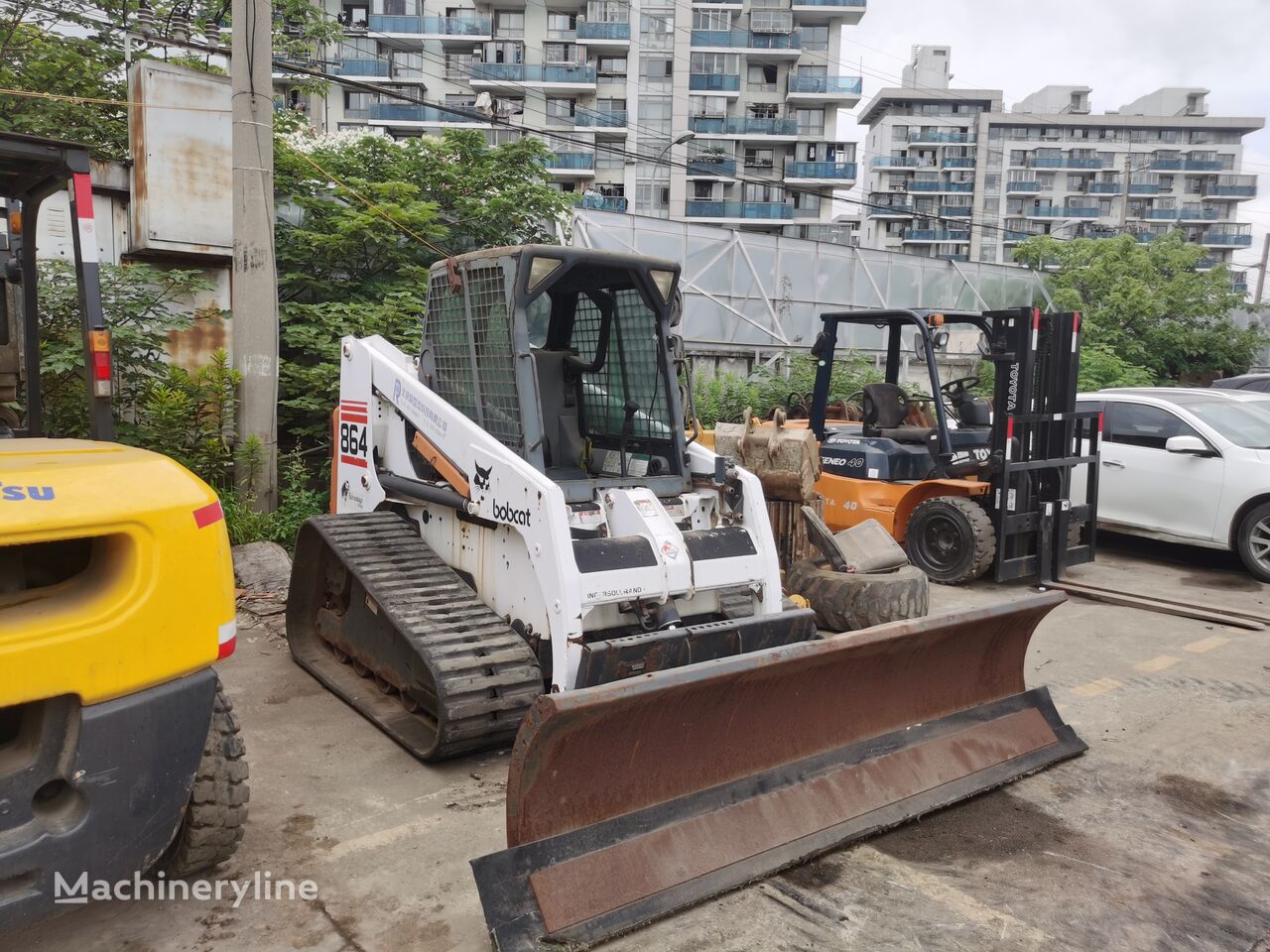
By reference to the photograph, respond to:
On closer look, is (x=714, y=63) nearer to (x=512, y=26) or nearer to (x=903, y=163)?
(x=512, y=26)

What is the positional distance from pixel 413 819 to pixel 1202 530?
803 centimetres

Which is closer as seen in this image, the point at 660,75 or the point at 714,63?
the point at 660,75

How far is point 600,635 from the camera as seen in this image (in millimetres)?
4520

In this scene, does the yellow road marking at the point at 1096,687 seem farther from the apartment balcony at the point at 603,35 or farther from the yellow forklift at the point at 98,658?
the apartment balcony at the point at 603,35

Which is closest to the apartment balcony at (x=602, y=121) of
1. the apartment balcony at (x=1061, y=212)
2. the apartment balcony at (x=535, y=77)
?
the apartment balcony at (x=535, y=77)

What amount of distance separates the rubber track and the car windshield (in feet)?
24.7

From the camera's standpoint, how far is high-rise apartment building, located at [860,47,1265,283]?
8512cm

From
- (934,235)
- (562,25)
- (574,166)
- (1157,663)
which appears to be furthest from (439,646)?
(934,235)

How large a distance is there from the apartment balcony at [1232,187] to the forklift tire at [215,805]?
103825 mm

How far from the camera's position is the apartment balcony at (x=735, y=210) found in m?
50.7

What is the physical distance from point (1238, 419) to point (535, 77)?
4780 centimetres

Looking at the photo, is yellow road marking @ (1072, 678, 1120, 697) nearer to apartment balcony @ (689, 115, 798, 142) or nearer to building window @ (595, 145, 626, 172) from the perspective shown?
building window @ (595, 145, 626, 172)

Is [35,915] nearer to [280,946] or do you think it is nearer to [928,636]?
[280,946]

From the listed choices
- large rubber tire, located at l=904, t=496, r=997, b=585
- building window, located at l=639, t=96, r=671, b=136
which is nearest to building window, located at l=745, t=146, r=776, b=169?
building window, located at l=639, t=96, r=671, b=136
